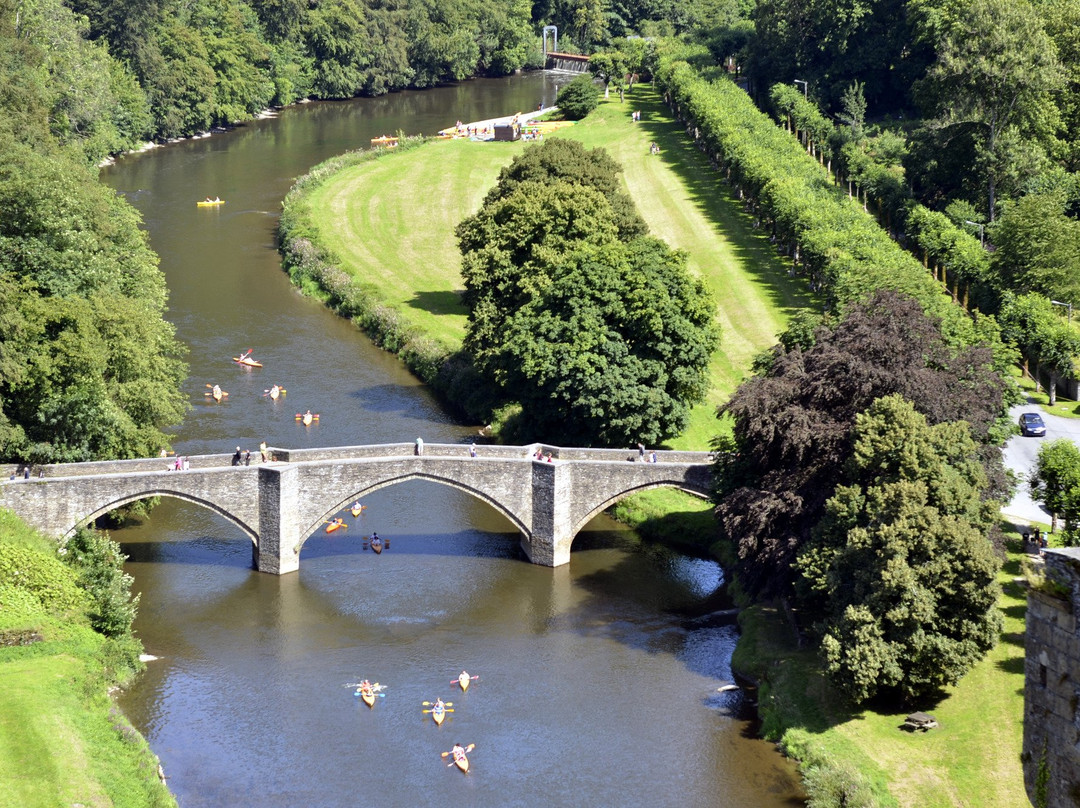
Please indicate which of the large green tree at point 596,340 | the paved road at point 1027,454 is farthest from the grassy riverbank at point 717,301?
the paved road at point 1027,454

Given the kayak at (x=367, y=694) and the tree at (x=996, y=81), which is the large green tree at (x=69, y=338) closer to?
the kayak at (x=367, y=694)

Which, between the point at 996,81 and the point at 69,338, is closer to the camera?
the point at 69,338

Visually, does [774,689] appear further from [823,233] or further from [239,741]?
[823,233]

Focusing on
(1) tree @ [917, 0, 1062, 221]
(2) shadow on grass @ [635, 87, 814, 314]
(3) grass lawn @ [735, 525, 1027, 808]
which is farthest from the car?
(1) tree @ [917, 0, 1062, 221]

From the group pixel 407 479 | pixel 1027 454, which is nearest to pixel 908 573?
pixel 1027 454

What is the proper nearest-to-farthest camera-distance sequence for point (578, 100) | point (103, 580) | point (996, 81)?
point (103, 580)
point (996, 81)
point (578, 100)

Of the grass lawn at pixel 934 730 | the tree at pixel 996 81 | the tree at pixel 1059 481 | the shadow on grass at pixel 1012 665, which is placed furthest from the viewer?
the tree at pixel 996 81

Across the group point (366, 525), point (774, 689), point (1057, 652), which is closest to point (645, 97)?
point (366, 525)

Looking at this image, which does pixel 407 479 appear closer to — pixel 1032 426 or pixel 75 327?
pixel 75 327
